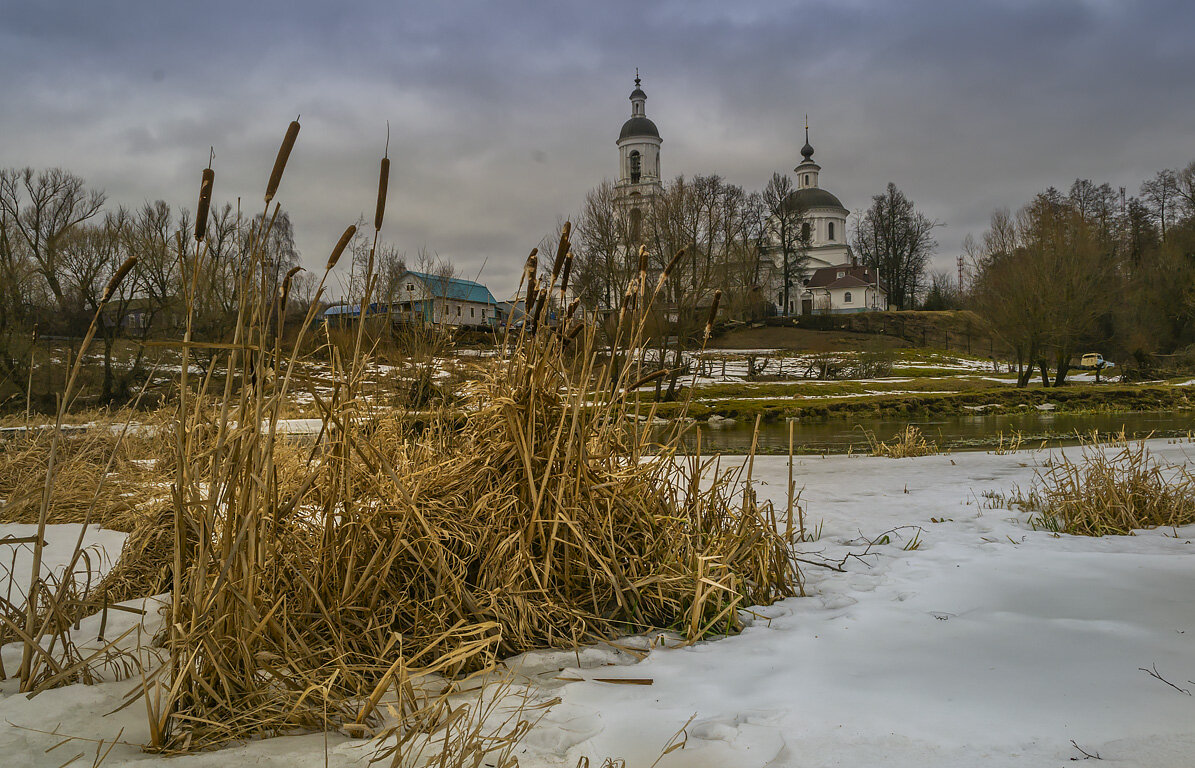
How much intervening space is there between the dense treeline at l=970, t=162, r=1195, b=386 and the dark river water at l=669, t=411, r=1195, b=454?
30.8ft

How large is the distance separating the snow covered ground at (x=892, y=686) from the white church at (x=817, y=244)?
54.0 meters

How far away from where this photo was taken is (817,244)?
6888 cm

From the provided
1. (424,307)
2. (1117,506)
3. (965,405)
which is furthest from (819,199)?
(1117,506)

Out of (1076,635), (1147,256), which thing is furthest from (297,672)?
(1147,256)

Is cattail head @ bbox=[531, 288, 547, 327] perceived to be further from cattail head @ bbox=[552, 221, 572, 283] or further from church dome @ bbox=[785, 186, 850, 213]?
church dome @ bbox=[785, 186, 850, 213]

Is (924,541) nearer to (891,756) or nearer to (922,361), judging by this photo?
(891,756)

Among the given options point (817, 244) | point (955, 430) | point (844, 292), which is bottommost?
point (955, 430)

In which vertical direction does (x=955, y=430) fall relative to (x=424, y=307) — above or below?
below

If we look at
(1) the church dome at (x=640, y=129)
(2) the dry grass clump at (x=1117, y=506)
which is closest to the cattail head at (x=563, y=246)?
(2) the dry grass clump at (x=1117, y=506)

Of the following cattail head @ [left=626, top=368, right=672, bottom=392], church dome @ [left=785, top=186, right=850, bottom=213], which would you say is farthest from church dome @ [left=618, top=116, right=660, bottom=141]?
cattail head @ [left=626, top=368, right=672, bottom=392]

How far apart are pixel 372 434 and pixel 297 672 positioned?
92cm

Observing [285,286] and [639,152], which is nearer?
[285,286]

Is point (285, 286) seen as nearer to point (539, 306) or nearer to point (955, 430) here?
point (539, 306)

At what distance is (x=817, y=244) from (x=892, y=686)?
237 feet
